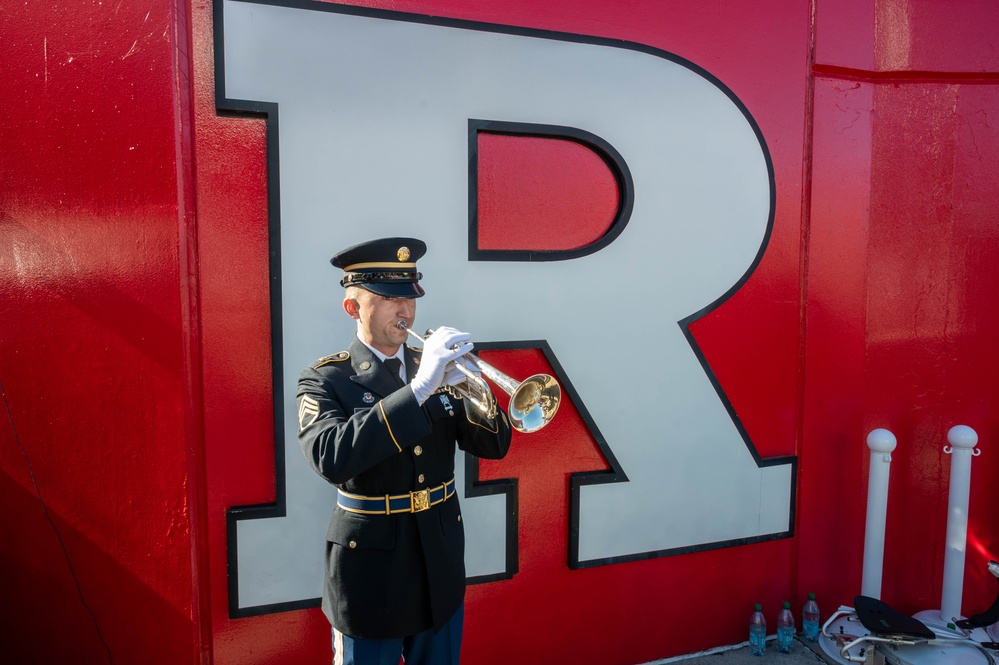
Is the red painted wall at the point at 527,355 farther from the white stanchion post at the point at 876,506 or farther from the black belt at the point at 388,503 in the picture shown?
the black belt at the point at 388,503

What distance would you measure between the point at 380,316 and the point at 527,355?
1183mm

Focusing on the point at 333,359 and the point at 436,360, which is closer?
the point at 436,360

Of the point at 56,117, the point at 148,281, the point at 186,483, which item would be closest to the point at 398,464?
the point at 186,483

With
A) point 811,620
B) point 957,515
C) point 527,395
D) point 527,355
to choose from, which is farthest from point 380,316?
point 957,515

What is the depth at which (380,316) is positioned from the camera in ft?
8.07

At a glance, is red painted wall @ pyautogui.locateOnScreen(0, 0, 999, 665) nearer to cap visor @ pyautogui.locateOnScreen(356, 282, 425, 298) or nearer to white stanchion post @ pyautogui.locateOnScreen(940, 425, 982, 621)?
white stanchion post @ pyautogui.locateOnScreen(940, 425, 982, 621)

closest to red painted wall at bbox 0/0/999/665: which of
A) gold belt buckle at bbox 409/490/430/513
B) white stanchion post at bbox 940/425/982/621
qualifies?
white stanchion post at bbox 940/425/982/621

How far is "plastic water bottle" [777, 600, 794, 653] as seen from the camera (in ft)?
12.8

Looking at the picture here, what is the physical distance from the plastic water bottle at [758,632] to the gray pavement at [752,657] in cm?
4

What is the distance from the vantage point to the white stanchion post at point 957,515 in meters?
3.87

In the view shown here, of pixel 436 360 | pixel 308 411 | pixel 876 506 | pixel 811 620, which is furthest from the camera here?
pixel 811 620

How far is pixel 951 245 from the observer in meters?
4.00

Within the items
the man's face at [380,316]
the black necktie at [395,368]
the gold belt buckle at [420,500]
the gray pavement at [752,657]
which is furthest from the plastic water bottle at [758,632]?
the man's face at [380,316]

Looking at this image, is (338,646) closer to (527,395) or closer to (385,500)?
(385,500)
